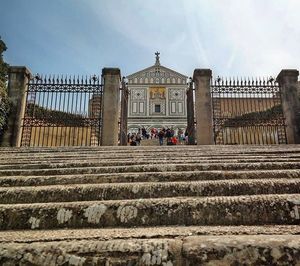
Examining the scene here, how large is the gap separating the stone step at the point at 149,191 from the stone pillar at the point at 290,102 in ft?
27.3

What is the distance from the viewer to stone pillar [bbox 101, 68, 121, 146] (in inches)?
406

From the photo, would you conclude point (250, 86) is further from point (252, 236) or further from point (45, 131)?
point (252, 236)

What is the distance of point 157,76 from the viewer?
50844 millimetres

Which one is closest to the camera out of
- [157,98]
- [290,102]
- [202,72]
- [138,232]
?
[138,232]

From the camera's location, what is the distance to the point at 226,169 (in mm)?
3639

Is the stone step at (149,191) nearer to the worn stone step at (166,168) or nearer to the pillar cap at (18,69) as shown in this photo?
the worn stone step at (166,168)

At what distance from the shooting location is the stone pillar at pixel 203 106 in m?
10.6

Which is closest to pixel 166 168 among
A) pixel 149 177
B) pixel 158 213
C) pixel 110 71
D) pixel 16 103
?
pixel 149 177

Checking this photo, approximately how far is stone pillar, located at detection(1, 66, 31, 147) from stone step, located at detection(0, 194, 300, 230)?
8389 mm

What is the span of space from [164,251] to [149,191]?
1123 mm

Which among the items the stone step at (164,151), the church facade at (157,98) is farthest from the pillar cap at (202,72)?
the church facade at (157,98)

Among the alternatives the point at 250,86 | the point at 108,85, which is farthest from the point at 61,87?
the point at 250,86

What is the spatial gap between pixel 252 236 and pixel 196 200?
0.66m

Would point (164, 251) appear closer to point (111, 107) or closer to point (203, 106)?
point (111, 107)
